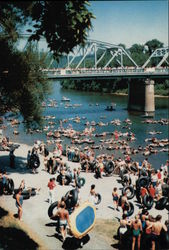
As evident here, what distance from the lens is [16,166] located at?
22891 millimetres

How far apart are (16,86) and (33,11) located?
48.8ft

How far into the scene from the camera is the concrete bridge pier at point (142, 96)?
74250mm

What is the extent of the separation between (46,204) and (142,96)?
6368 cm

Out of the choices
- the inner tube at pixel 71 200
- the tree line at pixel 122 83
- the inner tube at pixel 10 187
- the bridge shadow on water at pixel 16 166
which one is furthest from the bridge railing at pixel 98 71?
the inner tube at pixel 71 200

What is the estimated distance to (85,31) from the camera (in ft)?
29.9

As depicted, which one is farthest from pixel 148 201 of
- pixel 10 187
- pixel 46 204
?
pixel 10 187

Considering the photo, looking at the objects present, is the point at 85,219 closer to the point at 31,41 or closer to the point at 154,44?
the point at 31,41

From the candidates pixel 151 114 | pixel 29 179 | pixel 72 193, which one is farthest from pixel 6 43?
pixel 151 114

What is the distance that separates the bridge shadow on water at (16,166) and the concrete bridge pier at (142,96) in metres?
50.8

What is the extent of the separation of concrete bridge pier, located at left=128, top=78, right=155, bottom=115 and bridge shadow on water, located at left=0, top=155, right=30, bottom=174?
167ft

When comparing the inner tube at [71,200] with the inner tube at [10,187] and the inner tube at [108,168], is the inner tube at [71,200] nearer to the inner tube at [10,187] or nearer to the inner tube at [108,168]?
the inner tube at [10,187]

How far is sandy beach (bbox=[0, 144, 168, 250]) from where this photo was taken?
41.7 ft

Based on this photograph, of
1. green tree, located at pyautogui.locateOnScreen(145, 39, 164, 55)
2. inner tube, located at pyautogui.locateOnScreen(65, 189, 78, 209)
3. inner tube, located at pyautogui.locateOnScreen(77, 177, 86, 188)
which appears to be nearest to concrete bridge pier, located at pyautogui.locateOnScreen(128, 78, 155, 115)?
inner tube, located at pyautogui.locateOnScreen(77, 177, 86, 188)

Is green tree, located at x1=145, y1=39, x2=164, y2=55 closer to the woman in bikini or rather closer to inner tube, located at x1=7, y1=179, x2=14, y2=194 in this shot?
the woman in bikini
